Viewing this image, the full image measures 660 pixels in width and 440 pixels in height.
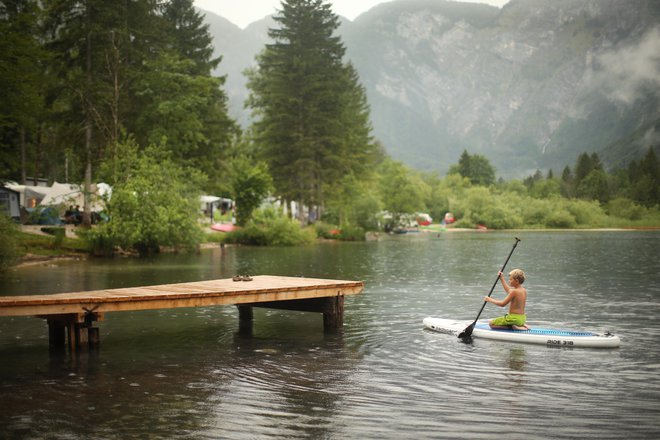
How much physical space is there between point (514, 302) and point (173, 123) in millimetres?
40064

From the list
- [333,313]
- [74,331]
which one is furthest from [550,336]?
[74,331]

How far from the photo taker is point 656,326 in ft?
A: 58.0

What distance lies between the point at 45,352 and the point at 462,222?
333 ft

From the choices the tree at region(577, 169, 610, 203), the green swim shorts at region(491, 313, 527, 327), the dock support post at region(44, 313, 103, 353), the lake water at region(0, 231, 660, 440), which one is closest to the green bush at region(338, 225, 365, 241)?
the lake water at region(0, 231, 660, 440)

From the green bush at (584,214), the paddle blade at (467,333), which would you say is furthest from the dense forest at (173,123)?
the green bush at (584,214)

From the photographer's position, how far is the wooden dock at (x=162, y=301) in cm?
1307

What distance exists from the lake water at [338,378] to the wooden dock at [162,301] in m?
0.54

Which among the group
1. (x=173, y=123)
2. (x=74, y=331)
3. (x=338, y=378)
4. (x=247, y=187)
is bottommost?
(x=338, y=378)

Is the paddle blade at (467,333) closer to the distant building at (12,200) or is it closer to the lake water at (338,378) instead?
the lake water at (338,378)

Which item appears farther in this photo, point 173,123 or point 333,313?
point 173,123

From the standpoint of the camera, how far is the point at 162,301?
46.9 ft

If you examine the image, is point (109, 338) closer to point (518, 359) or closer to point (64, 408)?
point (64, 408)

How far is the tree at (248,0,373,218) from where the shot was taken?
68.0 meters

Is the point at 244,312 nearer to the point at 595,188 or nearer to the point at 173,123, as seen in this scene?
the point at 173,123
